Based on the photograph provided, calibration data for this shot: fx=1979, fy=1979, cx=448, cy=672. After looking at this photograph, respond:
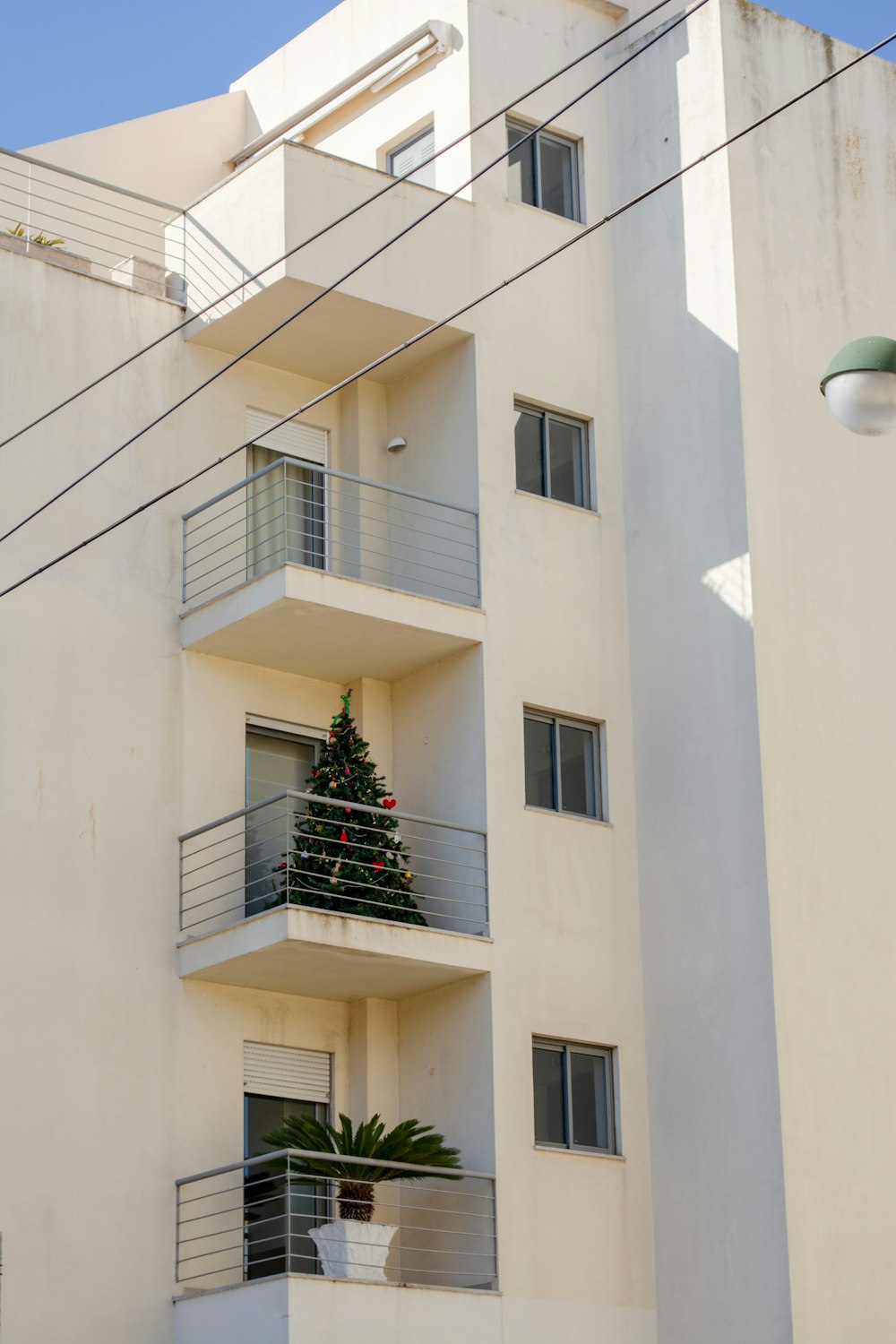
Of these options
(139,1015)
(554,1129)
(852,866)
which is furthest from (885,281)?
(139,1015)

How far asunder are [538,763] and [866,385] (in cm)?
1094

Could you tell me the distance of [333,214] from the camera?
2069 cm

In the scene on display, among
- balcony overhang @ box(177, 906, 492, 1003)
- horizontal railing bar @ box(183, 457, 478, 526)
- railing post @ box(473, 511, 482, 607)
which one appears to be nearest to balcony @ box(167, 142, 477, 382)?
horizontal railing bar @ box(183, 457, 478, 526)

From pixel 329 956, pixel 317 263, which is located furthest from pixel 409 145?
pixel 329 956

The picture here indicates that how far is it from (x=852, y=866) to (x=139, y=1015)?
7.15 metres

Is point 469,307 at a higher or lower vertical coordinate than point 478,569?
lower

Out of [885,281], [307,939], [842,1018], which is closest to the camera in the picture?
[307,939]

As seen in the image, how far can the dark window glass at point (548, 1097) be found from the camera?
19141 mm

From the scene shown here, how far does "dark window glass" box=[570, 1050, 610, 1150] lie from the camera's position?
1939 cm

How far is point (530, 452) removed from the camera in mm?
21609

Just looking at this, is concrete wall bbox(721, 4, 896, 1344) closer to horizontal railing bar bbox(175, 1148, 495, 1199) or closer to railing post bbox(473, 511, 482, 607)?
railing post bbox(473, 511, 482, 607)

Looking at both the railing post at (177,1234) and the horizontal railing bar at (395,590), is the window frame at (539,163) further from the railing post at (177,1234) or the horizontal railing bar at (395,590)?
the railing post at (177,1234)

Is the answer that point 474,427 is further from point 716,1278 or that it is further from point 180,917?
point 716,1278

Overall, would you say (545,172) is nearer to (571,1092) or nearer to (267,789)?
(267,789)
